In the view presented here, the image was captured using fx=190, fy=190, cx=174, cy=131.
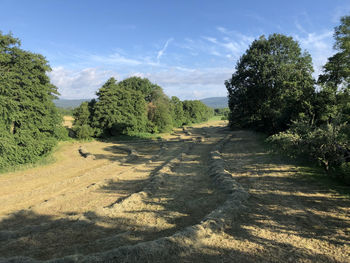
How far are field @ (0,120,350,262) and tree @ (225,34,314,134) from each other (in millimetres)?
13905

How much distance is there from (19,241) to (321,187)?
1409 centimetres

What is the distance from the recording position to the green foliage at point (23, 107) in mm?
19125

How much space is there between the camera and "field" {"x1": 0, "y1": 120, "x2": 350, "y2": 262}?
216 inches

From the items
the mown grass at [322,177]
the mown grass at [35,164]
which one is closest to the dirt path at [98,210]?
the mown grass at [35,164]

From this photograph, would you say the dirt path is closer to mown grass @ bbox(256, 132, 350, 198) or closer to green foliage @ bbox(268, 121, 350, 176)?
green foliage @ bbox(268, 121, 350, 176)

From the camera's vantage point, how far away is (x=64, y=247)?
21.1 ft

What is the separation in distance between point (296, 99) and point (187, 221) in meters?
18.4

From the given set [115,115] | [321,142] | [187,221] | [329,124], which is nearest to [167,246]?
[187,221]

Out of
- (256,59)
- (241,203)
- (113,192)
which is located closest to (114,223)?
(113,192)

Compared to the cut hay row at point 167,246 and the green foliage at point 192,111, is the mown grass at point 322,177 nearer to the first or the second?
the cut hay row at point 167,246

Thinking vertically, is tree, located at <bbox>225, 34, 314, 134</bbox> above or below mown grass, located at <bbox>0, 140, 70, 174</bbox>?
above

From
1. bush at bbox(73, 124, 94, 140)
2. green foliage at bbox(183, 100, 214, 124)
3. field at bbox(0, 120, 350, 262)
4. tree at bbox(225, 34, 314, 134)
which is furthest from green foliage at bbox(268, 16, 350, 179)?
green foliage at bbox(183, 100, 214, 124)

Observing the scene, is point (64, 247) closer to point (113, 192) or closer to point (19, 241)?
point (19, 241)

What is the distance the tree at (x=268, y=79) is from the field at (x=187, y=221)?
13.9 metres
